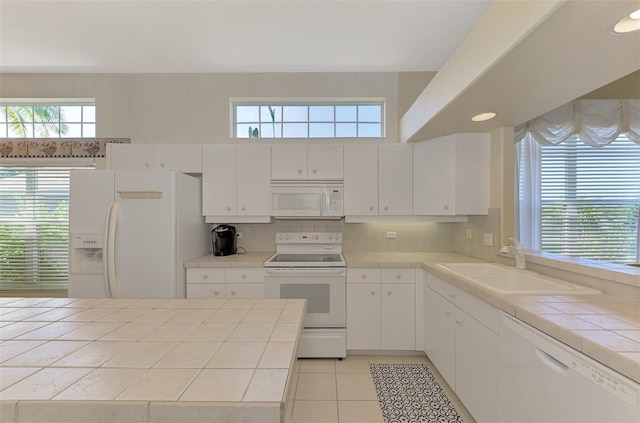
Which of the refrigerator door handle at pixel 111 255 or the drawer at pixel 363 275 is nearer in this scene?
the refrigerator door handle at pixel 111 255

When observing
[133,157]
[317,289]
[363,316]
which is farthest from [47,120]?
[363,316]

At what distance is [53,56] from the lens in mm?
2762

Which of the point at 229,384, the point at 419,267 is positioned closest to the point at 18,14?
the point at 229,384

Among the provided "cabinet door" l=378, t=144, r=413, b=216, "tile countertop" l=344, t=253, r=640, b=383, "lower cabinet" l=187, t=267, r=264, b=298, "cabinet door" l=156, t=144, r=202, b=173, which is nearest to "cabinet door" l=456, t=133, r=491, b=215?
"cabinet door" l=378, t=144, r=413, b=216

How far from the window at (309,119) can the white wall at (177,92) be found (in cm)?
13

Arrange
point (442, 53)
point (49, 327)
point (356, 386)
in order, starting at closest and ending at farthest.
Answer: point (49, 327) → point (356, 386) → point (442, 53)

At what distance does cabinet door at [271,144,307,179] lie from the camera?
281cm

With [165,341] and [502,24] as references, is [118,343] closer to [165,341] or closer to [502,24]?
[165,341]

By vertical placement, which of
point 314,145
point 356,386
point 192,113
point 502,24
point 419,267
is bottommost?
point 356,386

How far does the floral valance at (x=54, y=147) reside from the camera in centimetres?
306

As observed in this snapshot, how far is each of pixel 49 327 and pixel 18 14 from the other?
265 cm

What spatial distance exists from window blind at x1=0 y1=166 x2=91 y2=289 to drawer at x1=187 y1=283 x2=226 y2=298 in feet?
5.74

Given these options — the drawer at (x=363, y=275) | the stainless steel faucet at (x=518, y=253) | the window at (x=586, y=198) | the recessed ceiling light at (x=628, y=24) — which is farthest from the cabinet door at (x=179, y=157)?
the window at (x=586, y=198)

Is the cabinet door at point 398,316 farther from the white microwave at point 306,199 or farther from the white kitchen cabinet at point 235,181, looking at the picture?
the white kitchen cabinet at point 235,181
